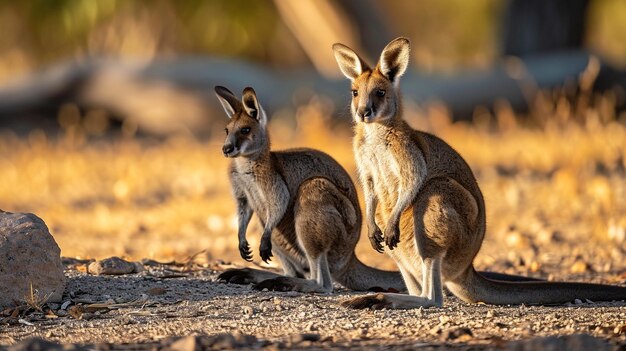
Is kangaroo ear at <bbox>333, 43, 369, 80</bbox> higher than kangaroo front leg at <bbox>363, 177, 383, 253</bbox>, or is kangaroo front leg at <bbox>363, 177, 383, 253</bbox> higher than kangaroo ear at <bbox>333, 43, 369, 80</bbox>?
kangaroo ear at <bbox>333, 43, 369, 80</bbox>

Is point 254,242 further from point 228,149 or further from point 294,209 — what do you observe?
point 228,149

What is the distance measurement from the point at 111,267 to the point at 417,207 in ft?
6.98

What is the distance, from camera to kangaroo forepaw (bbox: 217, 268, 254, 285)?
22.8 ft

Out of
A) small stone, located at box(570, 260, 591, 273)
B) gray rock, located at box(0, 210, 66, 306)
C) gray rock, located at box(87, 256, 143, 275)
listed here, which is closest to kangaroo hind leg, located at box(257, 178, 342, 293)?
gray rock, located at box(87, 256, 143, 275)

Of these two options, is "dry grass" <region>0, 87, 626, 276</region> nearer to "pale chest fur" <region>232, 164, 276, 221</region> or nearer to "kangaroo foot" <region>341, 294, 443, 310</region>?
"pale chest fur" <region>232, 164, 276, 221</region>

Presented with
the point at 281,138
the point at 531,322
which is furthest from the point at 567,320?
the point at 281,138

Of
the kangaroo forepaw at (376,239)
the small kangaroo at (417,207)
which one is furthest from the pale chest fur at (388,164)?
the kangaroo forepaw at (376,239)

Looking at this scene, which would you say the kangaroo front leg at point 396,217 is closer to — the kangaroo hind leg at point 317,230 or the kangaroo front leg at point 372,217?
the kangaroo front leg at point 372,217

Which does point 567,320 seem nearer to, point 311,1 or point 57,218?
point 57,218

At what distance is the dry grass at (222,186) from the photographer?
393 inches

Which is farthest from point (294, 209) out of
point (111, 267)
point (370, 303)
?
point (111, 267)

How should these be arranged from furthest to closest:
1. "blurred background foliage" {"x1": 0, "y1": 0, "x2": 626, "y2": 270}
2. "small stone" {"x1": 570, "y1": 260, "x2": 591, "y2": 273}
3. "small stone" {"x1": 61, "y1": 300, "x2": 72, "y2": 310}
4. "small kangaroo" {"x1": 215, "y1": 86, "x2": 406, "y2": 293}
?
"blurred background foliage" {"x1": 0, "y1": 0, "x2": 626, "y2": 270} < "small stone" {"x1": 570, "y1": 260, "x2": 591, "y2": 273} < "small kangaroo" {"x1": 215, "y1": 86, "x2": 406, "y2": 293} < "small stone" {"x1": 61, "y1": 300, "x2": 72, "y2": 310}

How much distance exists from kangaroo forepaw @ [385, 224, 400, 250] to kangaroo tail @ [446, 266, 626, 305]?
1.60ft

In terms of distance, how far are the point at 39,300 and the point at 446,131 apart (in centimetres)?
825
